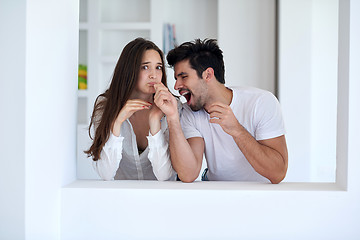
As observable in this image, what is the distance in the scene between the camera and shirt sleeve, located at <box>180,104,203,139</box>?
202 centimetres

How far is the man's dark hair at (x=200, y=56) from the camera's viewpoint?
2207 mm

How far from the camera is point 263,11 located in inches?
158

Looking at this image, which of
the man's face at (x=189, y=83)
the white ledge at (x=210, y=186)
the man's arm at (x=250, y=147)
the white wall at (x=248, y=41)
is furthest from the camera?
the white wall at (x=248, y=41)

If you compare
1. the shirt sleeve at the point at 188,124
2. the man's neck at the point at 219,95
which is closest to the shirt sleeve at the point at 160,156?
the shirt sleeve at the point at 188,124

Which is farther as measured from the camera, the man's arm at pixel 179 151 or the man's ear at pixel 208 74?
the man's ear at pixel 208 74

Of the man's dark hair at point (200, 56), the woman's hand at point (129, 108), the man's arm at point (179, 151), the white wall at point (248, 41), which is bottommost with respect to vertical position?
the man's arm at point (179, 151)
